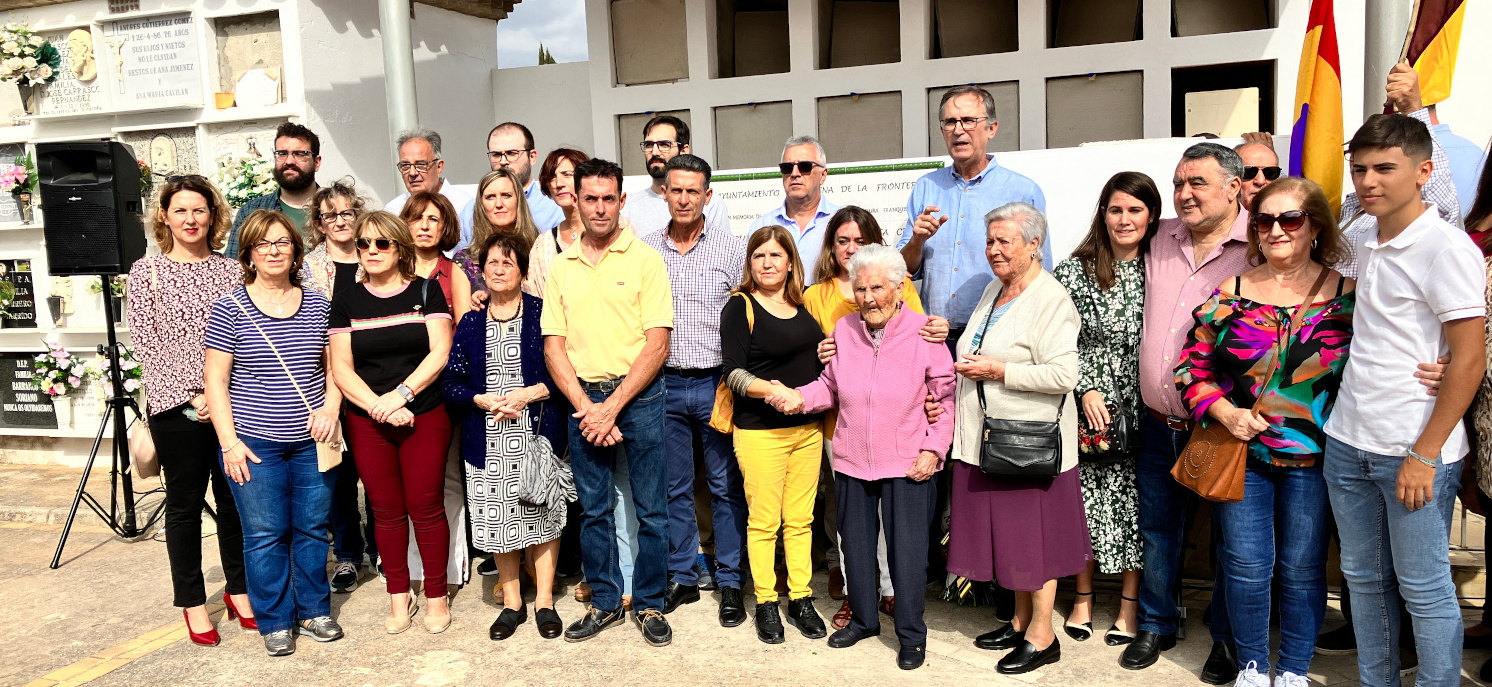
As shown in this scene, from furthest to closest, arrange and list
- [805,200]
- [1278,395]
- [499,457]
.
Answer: [805,200] < [499,457] < [1278,395]

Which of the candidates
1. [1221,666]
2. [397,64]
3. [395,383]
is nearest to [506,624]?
[395,383]

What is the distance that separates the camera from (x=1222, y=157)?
3629 mm

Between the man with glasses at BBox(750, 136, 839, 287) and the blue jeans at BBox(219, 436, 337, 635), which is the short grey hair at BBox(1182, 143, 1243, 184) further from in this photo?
the blue jeans at BBox(219, 436, 337, 635)

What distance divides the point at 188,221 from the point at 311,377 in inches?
34.9

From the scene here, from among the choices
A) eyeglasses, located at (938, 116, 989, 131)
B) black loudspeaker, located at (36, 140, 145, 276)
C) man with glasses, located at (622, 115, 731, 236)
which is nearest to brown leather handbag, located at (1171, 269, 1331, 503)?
eyeglasses, located at (938, 116, 989, 131)

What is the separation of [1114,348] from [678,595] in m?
2.22

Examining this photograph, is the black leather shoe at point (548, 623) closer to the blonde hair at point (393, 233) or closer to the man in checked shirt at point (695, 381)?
the man in checked shirt at point (695, 381)

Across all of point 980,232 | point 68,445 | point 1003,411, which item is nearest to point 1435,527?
point 1003,411

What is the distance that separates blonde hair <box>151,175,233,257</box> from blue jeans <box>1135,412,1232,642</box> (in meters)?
4.10

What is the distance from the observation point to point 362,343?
418 centimetres

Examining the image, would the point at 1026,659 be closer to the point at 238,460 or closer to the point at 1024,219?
the point at 1024,219

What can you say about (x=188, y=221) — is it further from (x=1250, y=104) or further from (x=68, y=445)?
(x=1250, y=104)

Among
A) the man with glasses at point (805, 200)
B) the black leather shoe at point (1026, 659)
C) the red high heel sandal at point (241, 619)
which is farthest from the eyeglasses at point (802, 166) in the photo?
the red high heel sandal at point (241, 619)

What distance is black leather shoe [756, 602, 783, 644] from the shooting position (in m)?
4.14
